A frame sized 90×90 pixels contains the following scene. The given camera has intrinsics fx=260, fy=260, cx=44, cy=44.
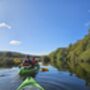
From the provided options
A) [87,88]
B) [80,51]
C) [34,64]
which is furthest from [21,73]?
[80,51]

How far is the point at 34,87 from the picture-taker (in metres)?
32.4

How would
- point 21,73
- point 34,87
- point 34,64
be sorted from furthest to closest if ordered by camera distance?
point 34,64 < point 21,73 < point 34,87

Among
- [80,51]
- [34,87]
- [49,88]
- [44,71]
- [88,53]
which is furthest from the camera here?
[80,51]

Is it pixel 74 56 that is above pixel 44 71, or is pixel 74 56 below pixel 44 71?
above

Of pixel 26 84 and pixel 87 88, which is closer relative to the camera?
pixel 26 84

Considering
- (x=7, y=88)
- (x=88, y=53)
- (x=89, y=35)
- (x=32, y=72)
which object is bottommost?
(x=7, y=88)

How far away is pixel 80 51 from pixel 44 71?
108912 mm

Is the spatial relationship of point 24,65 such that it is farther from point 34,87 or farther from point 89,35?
point 89,35

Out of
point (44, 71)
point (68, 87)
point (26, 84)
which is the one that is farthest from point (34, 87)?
point (44, 71)

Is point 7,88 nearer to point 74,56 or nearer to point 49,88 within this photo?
point 49,88

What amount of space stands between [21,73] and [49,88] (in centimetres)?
1730

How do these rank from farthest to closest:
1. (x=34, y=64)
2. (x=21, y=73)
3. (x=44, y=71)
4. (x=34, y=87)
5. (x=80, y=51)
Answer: (x=80, y=51), (x=44, y=71), (x=34, y=64), (x=21, y=73), (x=34, y=87)

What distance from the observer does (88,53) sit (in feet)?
477

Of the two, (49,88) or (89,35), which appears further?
(89,35)
